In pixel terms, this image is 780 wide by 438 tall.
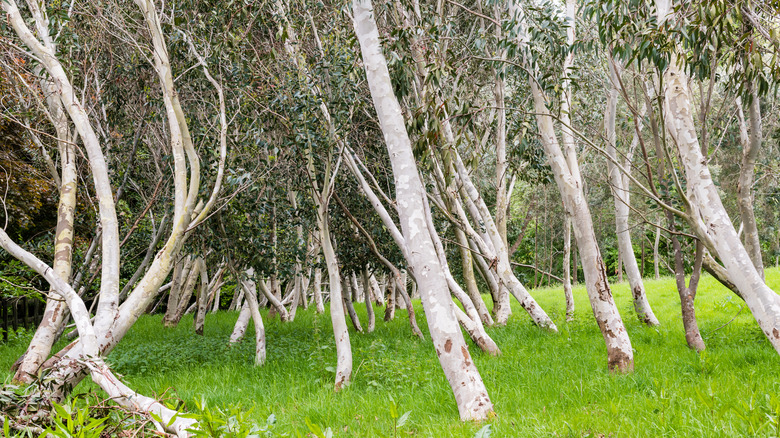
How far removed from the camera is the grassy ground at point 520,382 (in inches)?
154

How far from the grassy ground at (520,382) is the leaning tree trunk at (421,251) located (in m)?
0.28

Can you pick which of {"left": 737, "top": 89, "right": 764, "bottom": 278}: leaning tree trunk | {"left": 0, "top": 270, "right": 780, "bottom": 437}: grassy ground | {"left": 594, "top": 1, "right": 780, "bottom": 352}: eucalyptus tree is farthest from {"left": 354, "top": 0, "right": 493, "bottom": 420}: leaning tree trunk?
{"left": 737, "top": 89, "right": 764, "bottom": 278}: leaning tree trunk

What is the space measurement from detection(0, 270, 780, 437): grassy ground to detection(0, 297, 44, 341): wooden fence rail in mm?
3934

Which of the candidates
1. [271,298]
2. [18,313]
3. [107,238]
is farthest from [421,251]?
[18,313]

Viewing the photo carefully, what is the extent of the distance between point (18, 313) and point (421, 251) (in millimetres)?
15382

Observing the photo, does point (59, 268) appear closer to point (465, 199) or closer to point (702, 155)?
point (465, 199)

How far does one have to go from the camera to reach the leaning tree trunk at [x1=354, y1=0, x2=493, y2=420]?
14.6ft

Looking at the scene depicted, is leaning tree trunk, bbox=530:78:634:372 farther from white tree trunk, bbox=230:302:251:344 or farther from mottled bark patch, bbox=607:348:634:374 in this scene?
white tree trunk, bbox=230:302:251:344

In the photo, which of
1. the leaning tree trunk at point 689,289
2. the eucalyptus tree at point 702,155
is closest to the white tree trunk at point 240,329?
the leaning tree trunk at point 689,289

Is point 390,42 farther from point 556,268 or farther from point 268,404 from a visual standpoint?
point 556,268

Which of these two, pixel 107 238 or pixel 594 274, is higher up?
pixel 107 238

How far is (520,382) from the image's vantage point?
229 inches

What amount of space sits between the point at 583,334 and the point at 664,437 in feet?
17.4

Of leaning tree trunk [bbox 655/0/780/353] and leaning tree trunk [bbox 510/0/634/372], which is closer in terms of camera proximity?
leaning tree trunk [bbox 655/0/780/353]
